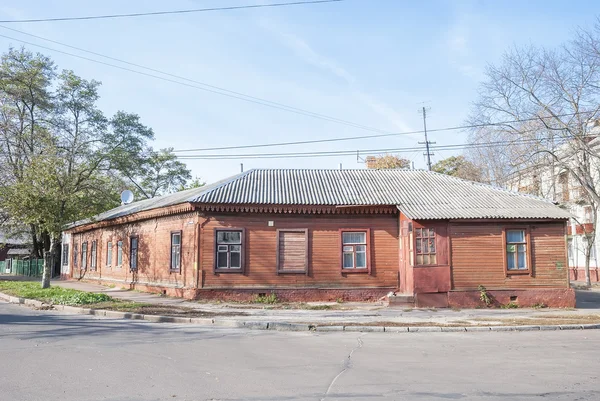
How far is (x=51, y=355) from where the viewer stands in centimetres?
899

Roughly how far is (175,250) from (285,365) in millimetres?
14773

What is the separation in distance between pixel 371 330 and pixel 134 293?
14043 millimetres

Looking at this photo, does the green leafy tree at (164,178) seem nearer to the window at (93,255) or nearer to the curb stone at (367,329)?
the window at (93,255)

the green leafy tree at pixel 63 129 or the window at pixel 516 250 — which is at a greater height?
the green leafy tree at pixel 63 129

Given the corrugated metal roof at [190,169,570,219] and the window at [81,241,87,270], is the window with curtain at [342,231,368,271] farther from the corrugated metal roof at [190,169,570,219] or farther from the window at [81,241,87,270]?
the window at [81,241,87,270]

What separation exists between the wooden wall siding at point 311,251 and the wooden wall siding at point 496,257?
273cm

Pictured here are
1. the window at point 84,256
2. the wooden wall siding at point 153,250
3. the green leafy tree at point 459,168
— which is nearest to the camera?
the wooden wall siding at point 153,250

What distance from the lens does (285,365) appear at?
28.4 ft

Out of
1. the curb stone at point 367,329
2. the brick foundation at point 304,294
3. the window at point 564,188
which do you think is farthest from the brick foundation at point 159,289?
the window at point 564,188

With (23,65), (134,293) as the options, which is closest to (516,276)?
(134,293)

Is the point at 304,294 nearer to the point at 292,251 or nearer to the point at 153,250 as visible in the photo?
the point at 292,251

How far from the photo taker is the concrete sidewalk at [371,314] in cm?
1517

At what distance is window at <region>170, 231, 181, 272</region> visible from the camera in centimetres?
2203

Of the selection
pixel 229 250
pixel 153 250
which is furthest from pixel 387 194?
pixel 153 250
